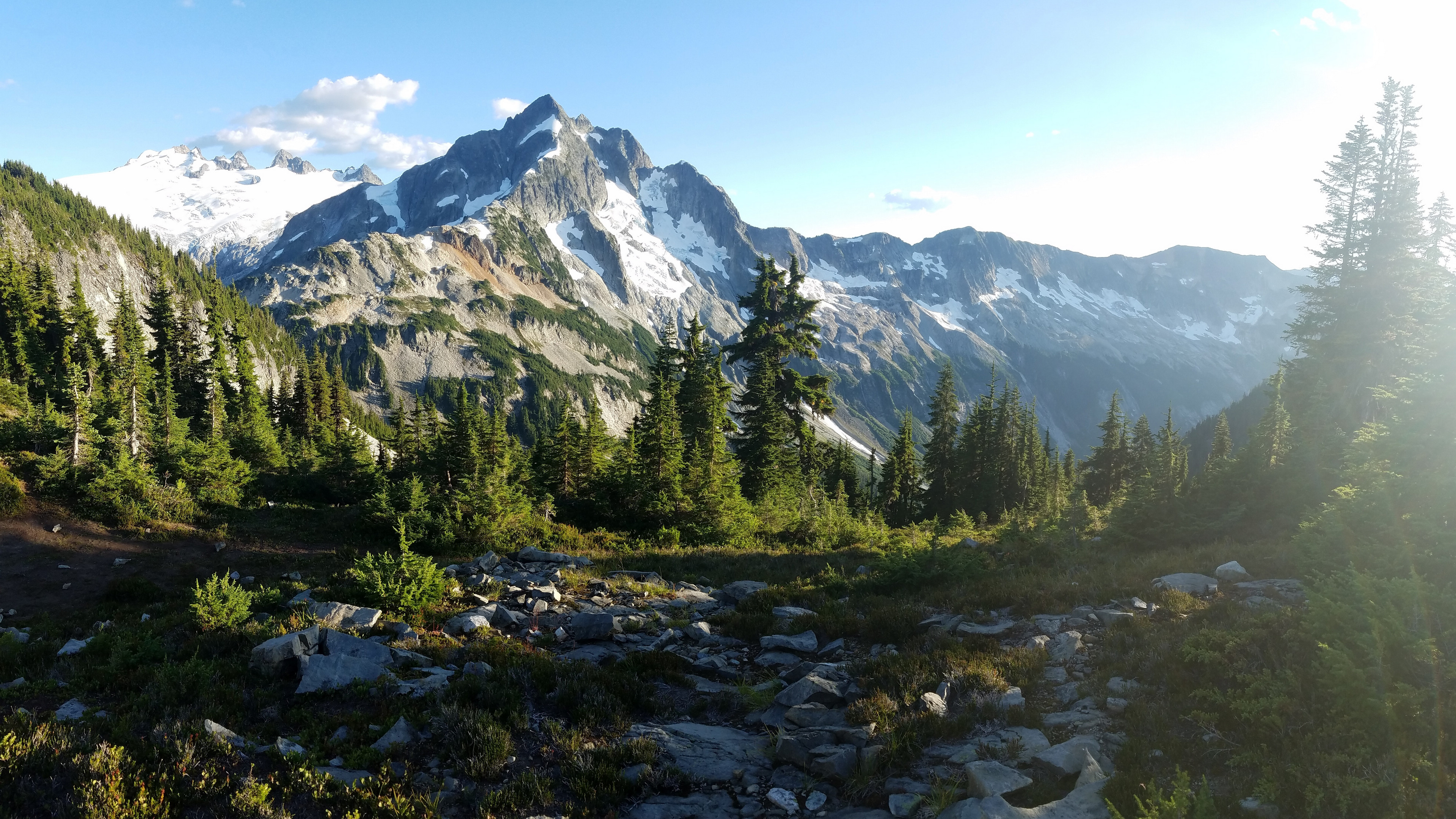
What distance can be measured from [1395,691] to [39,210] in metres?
170

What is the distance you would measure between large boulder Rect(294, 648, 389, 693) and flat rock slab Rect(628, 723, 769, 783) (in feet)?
12.7

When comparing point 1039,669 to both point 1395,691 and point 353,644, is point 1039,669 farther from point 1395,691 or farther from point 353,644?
point 353,644

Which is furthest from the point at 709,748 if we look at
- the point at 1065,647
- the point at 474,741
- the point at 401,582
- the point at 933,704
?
the point at 401,582

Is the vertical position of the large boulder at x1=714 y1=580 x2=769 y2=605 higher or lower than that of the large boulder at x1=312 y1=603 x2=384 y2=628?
lower

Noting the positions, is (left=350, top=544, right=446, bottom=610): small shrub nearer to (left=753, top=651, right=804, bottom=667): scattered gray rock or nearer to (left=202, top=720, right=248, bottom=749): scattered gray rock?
(left=202, top=720, right=248, bottom=749): scattered gray rock

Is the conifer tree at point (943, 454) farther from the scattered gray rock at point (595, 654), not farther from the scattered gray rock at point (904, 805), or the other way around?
the scattered gray rock at point (904, 805)

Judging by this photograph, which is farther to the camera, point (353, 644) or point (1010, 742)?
point (353, 644)

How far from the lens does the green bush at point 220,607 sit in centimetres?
1056

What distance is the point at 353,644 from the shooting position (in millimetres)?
9461

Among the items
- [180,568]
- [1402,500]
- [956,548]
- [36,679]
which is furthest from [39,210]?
[1402,500]

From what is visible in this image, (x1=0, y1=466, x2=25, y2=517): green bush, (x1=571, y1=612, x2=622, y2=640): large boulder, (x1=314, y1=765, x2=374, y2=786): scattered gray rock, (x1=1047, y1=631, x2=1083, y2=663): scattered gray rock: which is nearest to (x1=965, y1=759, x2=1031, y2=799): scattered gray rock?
(x1=1047, y1=631, x2=1083, y2=663): scattered gray rock

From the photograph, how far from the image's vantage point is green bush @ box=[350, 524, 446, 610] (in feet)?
39.0

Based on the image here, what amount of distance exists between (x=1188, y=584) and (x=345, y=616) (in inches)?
594

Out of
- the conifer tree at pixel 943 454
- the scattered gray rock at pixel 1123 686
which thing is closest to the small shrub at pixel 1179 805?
the scattered gray rock at pixel 1123 686
